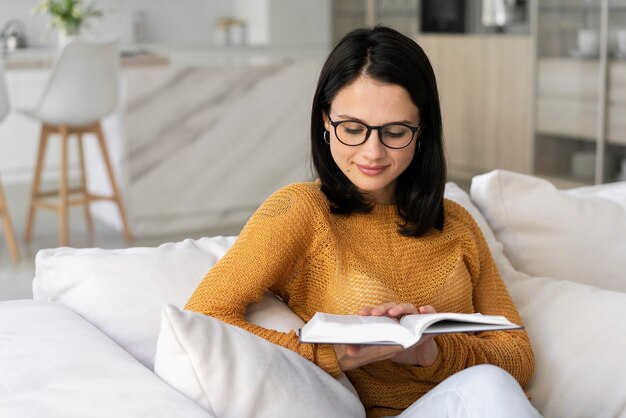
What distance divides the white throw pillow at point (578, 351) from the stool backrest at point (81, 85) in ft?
10.2

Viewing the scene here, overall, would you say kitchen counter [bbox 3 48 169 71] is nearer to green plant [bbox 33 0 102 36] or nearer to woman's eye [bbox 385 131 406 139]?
green plant [bbox 33 0 102 36]

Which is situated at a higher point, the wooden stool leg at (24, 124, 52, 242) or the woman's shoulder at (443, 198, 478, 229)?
the woman's shoulder at (443, 198, 478, 229)

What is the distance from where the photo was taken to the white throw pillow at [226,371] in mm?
1230

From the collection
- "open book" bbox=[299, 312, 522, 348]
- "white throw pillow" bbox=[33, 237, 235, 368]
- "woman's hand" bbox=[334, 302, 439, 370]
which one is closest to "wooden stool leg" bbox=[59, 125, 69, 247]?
"white throw pillow" bbox=[33, 237, 235, 368]

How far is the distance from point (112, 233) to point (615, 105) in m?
2.96

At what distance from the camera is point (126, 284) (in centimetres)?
156

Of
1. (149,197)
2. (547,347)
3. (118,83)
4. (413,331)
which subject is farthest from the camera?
(149,197)

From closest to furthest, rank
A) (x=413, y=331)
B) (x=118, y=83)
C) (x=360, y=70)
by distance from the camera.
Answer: (x=413, y=331)
(x=360, y=70)
(x=118, y=83)

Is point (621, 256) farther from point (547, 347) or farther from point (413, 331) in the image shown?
point (413, 331)

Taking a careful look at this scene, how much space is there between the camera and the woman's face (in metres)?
1.53

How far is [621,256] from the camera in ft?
6.59

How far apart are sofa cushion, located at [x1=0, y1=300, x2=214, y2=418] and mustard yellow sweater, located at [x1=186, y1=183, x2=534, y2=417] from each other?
0.58ft

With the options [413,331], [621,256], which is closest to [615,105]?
[621,256]

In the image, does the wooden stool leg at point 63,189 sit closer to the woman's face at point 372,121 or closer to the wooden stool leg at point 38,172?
the wooden stool leg at point 38,172
